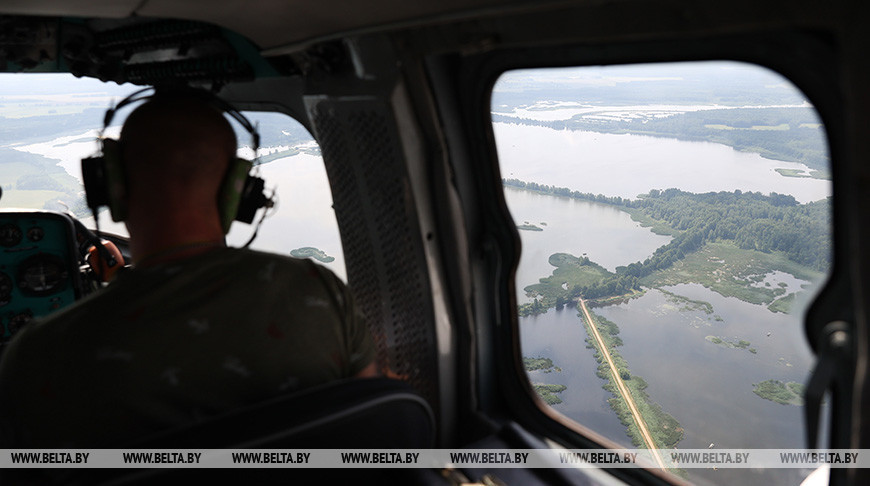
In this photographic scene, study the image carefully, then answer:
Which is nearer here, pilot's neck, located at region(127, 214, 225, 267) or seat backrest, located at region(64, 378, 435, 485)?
seat backrest, located at region(64, 378, 435, 485)

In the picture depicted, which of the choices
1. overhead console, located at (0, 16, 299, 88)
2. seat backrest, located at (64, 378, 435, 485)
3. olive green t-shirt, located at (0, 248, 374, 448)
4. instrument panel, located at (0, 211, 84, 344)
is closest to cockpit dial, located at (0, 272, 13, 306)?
instrument panel, located at (0, 211, 84, 344)

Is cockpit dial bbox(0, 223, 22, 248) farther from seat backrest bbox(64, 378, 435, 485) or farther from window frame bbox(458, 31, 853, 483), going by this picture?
seat backrest bbox(64, 378, 435, 485)

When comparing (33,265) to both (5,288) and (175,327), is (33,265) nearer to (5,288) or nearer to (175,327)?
(5,288)

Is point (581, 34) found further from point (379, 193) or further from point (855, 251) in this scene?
point (379, 193)

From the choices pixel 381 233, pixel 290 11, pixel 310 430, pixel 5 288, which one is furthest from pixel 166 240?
pixel 5 288

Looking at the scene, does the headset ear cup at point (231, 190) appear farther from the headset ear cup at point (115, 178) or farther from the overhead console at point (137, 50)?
the overhead console at point (137, 50)

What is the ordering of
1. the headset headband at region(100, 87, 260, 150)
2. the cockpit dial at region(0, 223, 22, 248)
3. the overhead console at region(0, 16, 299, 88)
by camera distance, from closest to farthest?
the headset headband at region(100, 87, 260, 150), the overhead console at region(0, 16, 299, 88), the cockpit dial at region(0, 223, 22, 248)

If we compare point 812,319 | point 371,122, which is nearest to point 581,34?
point 812,319
